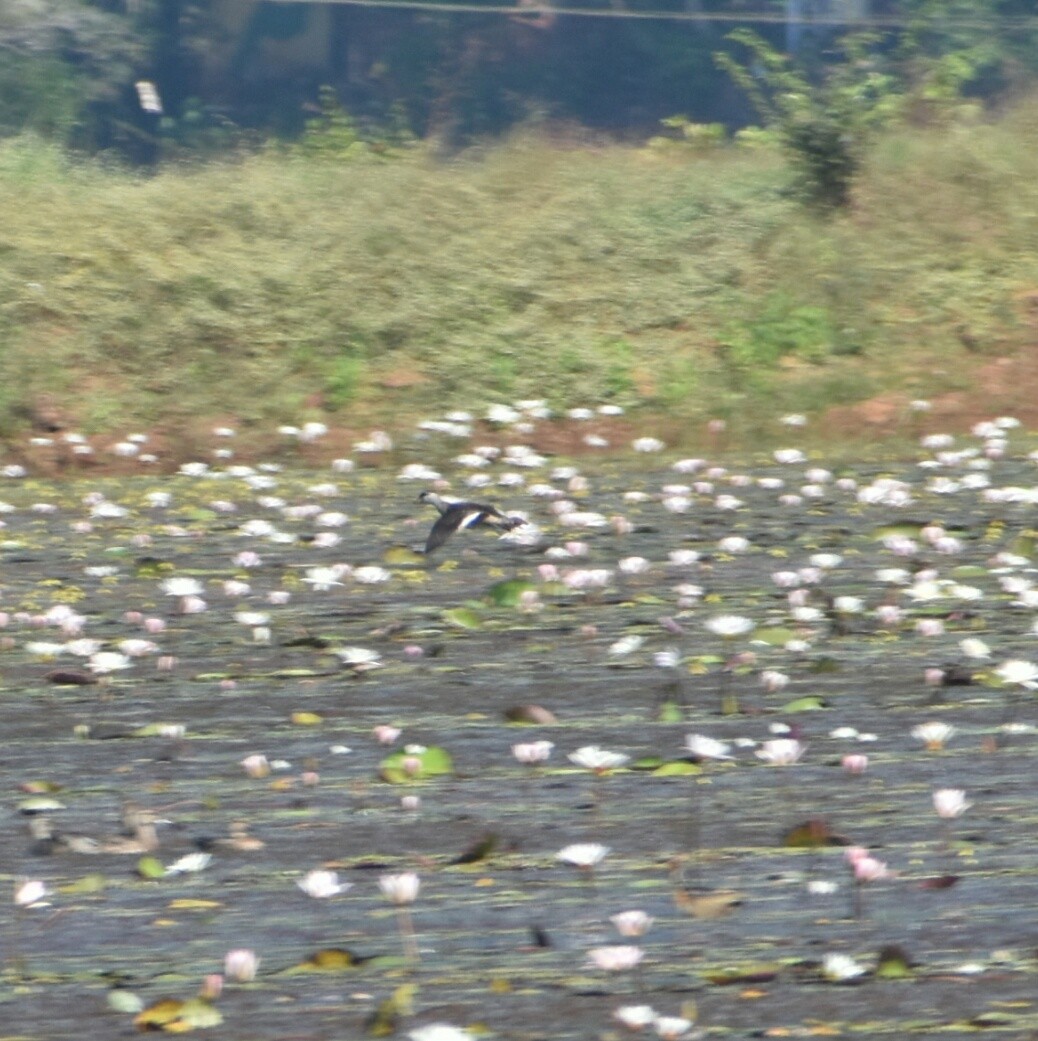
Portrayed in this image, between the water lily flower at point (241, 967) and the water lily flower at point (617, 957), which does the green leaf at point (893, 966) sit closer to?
the water lily flower at point (617, 957)

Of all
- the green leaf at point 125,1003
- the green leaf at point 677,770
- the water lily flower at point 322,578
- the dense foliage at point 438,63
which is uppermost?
the dense foliage at point 438,63

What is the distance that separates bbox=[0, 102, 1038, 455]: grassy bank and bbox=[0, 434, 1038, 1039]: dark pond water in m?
3.16

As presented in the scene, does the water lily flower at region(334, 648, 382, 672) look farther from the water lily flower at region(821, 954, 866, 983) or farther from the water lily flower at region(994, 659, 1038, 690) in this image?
the water lily flower at region(821, 954, 866, 983)

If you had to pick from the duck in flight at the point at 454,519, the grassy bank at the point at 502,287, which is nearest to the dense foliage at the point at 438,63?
the grassy bank at the point at 502,287

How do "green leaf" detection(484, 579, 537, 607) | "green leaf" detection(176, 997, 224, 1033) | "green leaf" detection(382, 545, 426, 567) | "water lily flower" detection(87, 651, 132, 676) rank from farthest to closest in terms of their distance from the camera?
"green leaf" detection(382, 545, 426, 567), "green leaf" detection(484, 579, 537, 607), "water lily flower" detection(87, 651, 132, 676), "green leaf" detection(176, 997, 224, 1033)

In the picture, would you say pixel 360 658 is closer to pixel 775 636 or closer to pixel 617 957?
pixel 775 636

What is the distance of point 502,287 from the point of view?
1101cm

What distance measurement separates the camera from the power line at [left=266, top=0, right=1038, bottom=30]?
13.2m

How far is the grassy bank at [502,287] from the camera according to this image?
33.8 ft

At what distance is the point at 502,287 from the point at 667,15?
335 centimetres

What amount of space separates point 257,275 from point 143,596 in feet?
17.4

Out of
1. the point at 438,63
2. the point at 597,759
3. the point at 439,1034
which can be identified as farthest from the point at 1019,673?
the point at 438,63

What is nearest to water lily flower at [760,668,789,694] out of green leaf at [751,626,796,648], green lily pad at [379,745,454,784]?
green leaf at [751,626,796,648]

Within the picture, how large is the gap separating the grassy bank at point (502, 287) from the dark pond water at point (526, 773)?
316 cm
